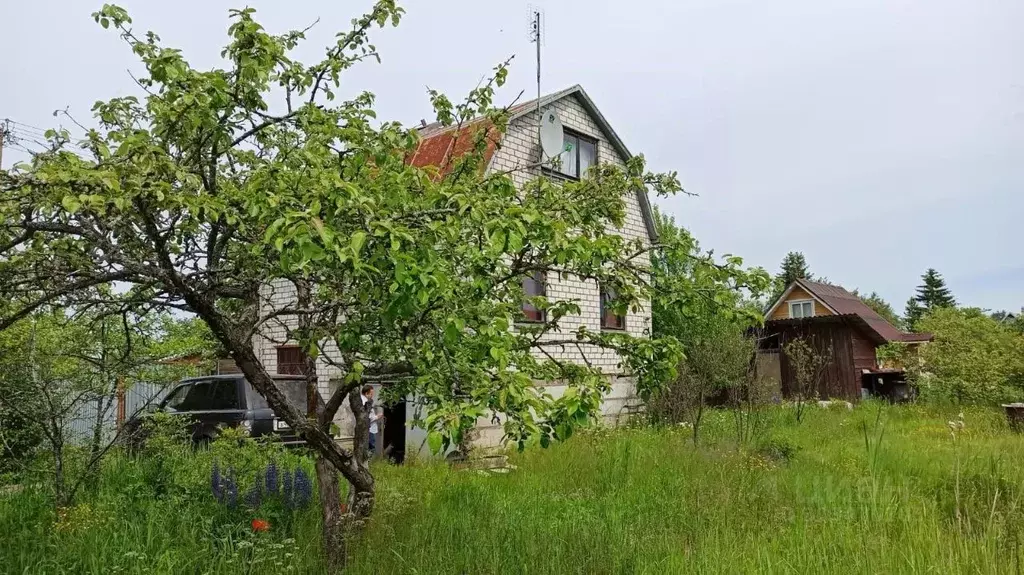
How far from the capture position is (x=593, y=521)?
5.75 m

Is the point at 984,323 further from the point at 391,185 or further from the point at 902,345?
the point at 391,185

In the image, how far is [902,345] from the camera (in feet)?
65.0

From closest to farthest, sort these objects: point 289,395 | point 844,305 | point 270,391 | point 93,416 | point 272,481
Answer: point 270,391
point 272,481
point 93,416
point 289,395
point 844,305

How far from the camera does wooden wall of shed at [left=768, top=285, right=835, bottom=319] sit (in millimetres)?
33250

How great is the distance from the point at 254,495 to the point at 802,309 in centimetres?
3376

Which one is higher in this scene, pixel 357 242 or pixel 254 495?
pixel 357 242

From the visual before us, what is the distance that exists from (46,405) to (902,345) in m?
21.3

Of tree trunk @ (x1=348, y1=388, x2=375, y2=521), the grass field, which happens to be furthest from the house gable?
tree trunk @ (x1=348, y1=388, x2=375, y2=521)

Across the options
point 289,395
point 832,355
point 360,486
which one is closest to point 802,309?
point 832,355

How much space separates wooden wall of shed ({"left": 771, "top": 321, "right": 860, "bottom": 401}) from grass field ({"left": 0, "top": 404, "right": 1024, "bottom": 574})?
13.7 metres

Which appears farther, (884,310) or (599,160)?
(884,310)

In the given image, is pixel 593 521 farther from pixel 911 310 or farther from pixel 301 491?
pixel 911 310

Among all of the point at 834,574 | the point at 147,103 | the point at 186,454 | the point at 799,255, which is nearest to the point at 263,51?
the point at 147,103

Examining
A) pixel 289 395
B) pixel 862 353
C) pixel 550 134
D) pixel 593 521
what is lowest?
pixel 593 521
